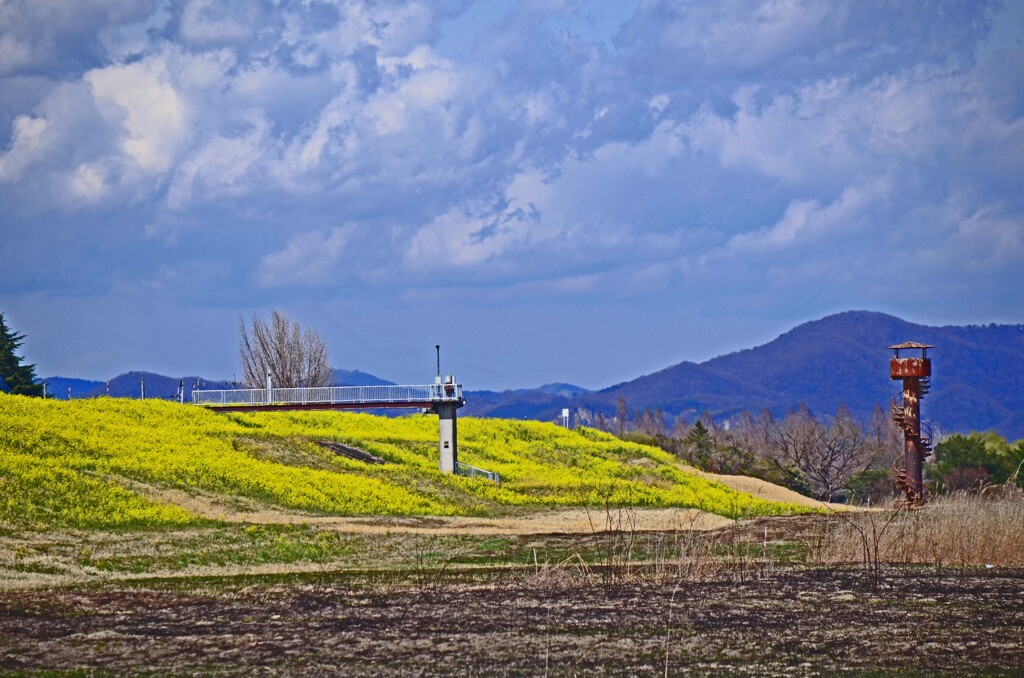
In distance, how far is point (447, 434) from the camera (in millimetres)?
60219

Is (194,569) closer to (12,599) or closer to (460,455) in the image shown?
(12,599)

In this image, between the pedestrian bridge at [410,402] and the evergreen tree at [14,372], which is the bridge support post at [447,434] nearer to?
the pedestrian bridge at [410,402]

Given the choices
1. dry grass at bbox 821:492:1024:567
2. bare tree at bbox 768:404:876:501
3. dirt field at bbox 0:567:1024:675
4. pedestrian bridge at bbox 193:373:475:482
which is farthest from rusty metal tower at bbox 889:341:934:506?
dirt field at bbox 0:567:1024:675

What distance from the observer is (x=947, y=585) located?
891 inches

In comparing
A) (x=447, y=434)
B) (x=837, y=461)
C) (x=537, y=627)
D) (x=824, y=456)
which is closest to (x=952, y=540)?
(x=537, y=627)

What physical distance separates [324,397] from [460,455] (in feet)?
32.4

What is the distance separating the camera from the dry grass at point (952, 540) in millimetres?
26453

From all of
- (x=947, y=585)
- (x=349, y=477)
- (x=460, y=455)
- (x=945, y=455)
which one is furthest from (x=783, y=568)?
(x=945, y=455)

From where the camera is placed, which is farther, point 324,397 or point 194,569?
point 324,397

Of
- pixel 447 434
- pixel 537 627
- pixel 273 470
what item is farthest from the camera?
pixel 447 434

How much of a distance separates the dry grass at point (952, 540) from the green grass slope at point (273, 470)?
1466 centimetres

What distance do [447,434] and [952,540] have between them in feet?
117

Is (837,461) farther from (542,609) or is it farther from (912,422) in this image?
(542,609)

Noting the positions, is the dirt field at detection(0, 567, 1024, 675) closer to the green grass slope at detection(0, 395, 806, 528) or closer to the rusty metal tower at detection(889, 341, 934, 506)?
the green grass slope at detection(0, 395, 806, 528)
